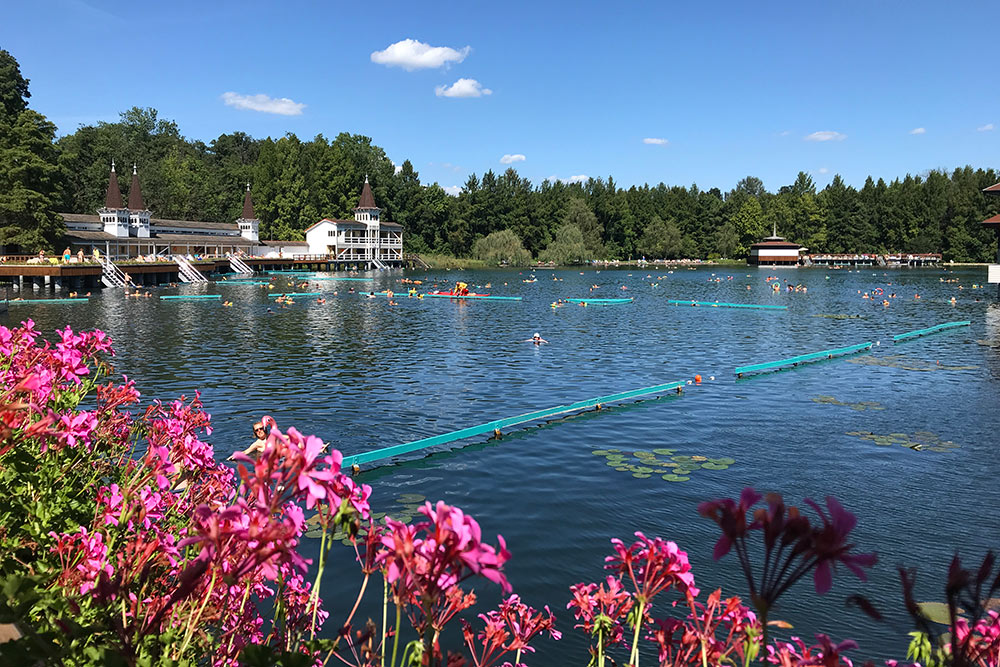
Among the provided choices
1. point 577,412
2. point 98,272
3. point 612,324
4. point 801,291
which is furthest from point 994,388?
point 98,272

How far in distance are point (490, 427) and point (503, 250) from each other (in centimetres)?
11485

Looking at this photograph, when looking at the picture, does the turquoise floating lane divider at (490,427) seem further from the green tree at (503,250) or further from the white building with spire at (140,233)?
the green tree at (503,250)

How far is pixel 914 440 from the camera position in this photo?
53.6ft

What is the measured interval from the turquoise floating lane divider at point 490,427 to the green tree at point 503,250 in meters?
109

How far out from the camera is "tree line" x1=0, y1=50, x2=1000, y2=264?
119562 mm

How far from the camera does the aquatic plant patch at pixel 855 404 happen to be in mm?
19688

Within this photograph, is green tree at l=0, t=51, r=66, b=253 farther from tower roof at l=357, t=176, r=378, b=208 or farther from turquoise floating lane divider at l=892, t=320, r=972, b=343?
turquoise floating lane divider at l=892, t=320, r=972, b=343

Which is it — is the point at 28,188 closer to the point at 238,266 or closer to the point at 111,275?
the point at 111,275

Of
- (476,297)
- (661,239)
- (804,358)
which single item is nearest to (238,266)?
(476,297)

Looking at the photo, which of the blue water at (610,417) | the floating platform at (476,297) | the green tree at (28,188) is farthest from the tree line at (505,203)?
the blue water at (610,417)

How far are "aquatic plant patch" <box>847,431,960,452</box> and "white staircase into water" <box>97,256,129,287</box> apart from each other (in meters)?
63.1

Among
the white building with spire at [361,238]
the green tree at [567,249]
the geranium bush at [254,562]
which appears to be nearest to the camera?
the geranium bush at [254,562]

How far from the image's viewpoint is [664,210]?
162125 mm

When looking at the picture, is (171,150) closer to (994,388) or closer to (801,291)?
(801,291)
